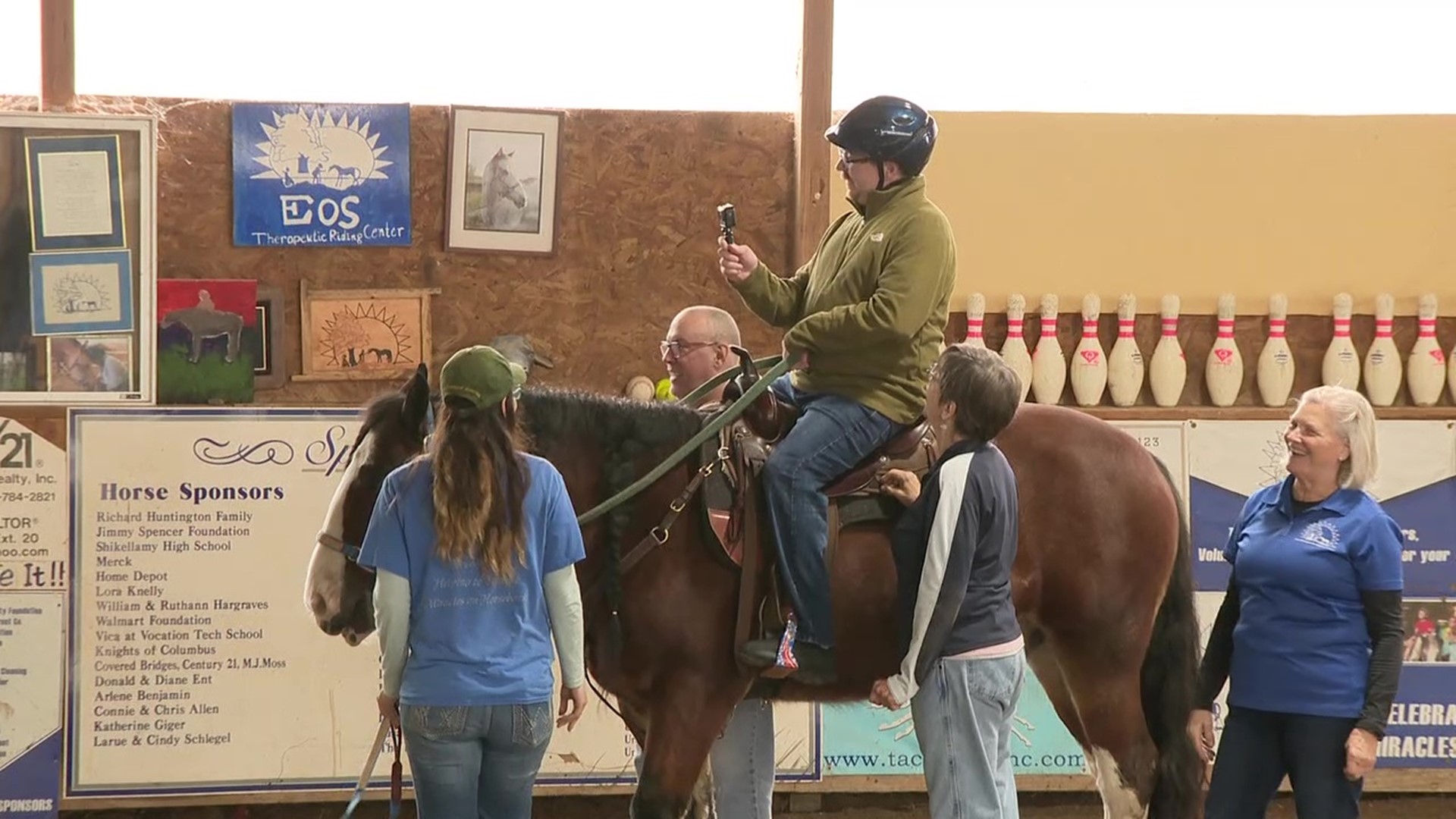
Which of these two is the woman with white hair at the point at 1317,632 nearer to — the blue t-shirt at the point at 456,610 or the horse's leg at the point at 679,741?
the horse's leg at the point at 679,741

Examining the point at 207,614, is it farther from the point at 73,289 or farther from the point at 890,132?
the point at 890,132

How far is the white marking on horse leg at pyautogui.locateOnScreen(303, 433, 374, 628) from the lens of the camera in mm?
2980

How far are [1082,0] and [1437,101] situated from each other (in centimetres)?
137

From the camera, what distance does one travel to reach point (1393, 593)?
279 cm

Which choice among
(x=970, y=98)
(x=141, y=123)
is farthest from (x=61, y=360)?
(x=970, y=98)

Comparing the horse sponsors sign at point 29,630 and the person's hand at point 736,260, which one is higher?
the person's hand at point 736,260

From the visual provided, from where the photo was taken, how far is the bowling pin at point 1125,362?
16.1ft

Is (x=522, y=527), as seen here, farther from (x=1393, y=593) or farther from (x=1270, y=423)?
(x=1270, y=423)

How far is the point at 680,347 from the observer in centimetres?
403

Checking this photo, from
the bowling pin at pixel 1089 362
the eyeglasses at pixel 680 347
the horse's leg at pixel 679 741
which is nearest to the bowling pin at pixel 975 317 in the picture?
the bowling pin at pixel 1089 362

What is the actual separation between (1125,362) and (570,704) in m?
2.87

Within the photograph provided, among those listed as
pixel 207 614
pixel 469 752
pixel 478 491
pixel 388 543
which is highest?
pixel 478 491

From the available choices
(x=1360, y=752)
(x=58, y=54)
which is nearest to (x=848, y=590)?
(x=1360, y=752)

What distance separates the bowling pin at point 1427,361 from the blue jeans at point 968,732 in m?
2.87
